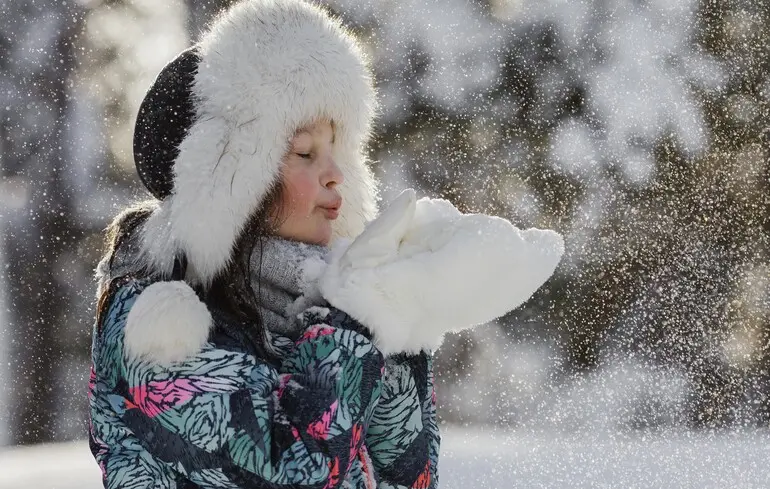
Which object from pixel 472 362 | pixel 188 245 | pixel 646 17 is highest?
pixel 646 17

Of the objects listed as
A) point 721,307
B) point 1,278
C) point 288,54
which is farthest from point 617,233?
point 288,54

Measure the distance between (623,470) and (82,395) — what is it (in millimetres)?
4967

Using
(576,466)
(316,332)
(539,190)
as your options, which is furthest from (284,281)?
(539,190)

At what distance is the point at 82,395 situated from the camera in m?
6.27

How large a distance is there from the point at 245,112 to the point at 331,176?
14 cm

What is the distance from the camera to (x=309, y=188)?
1.18 metres

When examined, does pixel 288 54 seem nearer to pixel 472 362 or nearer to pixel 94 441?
pixel 94 441

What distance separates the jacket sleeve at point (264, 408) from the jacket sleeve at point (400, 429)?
8 centimetres

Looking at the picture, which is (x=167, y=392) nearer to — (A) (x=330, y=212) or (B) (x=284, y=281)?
(B) (x=284, y=281)

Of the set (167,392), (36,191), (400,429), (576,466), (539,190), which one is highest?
(539,190)

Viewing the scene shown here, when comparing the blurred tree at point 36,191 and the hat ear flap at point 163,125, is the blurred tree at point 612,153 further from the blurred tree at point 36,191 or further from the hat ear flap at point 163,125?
the hat ear flap at point 163,125

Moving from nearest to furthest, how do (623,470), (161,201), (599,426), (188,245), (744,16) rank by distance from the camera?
(188,245)
(161,201)
(623,470)
(599,426)
(744,16)

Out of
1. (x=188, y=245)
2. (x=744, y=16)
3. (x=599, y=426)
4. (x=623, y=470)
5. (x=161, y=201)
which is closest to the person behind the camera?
(x=188, y=245)

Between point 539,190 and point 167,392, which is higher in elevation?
point 539,190
